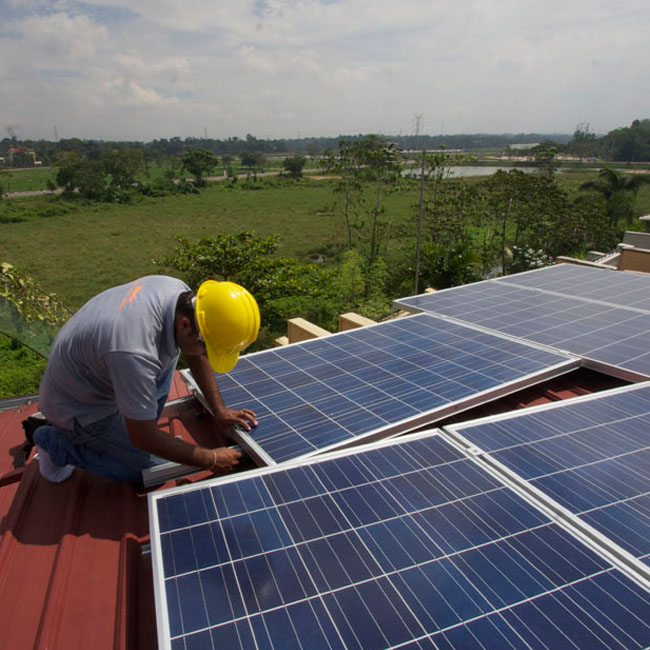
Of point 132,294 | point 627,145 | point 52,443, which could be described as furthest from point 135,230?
point 627,145

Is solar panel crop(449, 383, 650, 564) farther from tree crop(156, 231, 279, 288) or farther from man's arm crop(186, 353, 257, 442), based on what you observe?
tree crop(156, 231, 279, 288)

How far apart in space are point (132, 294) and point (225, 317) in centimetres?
79

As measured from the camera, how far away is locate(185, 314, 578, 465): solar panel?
4441 millimetres

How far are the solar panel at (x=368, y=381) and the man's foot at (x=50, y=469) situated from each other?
1.51 meters

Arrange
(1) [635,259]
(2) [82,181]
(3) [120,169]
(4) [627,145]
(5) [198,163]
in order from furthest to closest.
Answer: (4) [627,145] < (5) [198,163] < (3) [120,169] < (2) [82,181] < (1) [635,259]

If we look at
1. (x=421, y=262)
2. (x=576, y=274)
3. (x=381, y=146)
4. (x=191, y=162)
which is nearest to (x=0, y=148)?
(x=191, y=162)

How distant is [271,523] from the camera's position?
3.19m

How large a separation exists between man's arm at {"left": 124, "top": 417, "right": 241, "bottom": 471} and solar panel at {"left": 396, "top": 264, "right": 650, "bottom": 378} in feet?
15.0

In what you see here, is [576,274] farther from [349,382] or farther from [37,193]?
[37,193]

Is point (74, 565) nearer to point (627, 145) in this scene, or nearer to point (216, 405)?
point (216, 405)

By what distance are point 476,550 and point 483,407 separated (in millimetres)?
2948

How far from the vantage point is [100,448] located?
427 cm

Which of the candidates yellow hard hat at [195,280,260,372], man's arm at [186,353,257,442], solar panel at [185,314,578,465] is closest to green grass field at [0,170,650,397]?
solar panel at [185,314,578,465]

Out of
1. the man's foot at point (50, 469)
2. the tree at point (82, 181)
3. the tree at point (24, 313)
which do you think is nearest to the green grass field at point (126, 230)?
the tree at point (82, 181)
